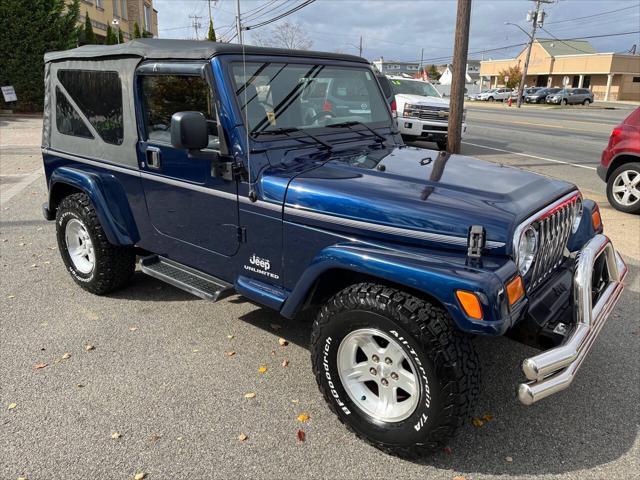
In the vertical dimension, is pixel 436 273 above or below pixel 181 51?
below

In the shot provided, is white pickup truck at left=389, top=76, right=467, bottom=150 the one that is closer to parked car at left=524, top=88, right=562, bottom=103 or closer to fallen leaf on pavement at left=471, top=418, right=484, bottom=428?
fallen leaf on pavement at left=471, top=418, right=484, bottom=428

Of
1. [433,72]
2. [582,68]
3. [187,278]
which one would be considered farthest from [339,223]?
[433,72]

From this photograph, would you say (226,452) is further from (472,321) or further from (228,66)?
(228,66)

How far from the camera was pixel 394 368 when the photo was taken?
257cm

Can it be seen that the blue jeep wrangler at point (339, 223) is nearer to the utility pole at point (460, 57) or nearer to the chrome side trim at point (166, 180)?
the chrome side trim at point (166, 180)

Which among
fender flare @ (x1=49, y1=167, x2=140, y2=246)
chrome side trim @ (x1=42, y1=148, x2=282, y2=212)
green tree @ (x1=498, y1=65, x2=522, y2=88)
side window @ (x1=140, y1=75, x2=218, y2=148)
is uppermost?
green tree @ (x1=498, y1=65, x2=522, y2=88)

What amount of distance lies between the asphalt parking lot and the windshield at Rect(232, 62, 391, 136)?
1.56 meters

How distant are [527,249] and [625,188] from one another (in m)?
5.67

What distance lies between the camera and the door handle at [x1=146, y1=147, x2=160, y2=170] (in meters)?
3.51

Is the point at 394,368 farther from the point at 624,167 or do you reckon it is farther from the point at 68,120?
the point at 624,167

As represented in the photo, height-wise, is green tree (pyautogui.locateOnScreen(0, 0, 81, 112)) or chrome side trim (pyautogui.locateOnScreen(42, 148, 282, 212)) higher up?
green tree (pyautogui.locateOnScreen(0, 0, 81, 112))

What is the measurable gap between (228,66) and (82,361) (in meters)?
2.14

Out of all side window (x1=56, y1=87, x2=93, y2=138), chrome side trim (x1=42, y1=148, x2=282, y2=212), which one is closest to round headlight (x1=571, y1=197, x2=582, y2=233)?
chrome side trim (x1=42, y1=148, x2=282, y2=212)

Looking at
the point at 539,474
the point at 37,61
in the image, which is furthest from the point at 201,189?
the point at 37,61
